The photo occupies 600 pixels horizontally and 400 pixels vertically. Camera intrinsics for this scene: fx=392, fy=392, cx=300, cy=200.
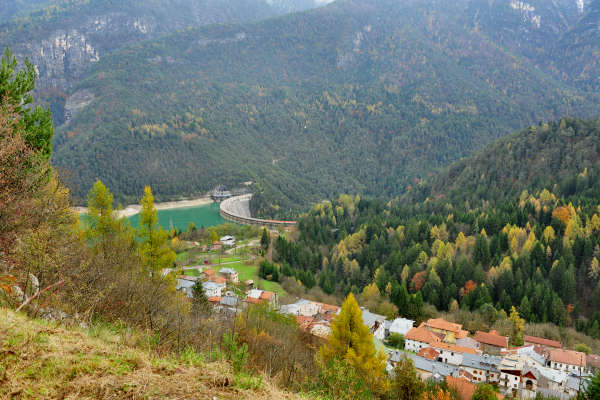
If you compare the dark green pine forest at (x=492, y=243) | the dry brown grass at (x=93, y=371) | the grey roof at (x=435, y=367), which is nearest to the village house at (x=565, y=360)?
the grey roof at (x=435, y=367)

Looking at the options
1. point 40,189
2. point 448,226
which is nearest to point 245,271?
point 448,226

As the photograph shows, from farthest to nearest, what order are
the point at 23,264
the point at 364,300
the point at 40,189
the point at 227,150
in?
the point at 227,150
the point at 364,300
the point at 40,189
the point at 23,264

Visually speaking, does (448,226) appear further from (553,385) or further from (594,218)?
(553,385)

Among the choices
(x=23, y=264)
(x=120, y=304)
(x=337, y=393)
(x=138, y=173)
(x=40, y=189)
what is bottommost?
(x=138, y=173)

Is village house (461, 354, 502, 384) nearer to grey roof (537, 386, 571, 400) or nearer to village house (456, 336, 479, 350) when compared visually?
grey roof (537, 386, 571, 400)

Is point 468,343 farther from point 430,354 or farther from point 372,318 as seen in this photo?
point 372,318

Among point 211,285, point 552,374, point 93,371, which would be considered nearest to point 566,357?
point 552,374

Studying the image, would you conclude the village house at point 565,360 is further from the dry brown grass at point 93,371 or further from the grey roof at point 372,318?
the dry brown grass at point 93,371
